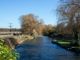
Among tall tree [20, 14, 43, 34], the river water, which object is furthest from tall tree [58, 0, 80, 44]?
tall tree [20, 14, 43, 34]

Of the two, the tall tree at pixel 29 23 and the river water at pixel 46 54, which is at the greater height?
the tall tree at pixel 29 23

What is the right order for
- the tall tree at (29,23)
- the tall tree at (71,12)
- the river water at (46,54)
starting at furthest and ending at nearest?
1. the tall tree at (29,23)
2. the tall tree at (71,12)
3. the river water at (46,54)

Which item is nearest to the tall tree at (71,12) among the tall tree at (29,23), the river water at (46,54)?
the river water at (46,54)

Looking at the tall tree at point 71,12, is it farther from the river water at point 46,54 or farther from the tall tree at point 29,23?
the tall tree at point 29,23

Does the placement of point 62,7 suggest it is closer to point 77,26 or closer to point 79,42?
point 77,26

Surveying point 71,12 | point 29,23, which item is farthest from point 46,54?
point 29,23

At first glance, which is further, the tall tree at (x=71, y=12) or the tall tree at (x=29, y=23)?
the tall tree at (x=29, y=23)

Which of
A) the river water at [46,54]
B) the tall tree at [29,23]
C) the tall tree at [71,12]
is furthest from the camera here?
the tall tree at [29,23]

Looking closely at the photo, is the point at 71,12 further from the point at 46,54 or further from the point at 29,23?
the point at 29,23

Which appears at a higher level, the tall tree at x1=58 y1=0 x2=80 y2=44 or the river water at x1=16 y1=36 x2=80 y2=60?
the tall tree at x1=58 y1=0 x2=80 y2=44

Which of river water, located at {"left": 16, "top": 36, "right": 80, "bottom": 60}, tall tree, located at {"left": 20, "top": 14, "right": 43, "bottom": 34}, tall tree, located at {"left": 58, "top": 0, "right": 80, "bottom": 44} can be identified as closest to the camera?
river water, located at {"left": 16, "top": 36, "right": 80, "bottom": 60}

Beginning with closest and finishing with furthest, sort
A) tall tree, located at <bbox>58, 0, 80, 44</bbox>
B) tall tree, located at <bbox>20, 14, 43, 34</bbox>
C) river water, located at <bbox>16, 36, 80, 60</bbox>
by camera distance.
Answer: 1. river water, located at <bbox>16, 36, 80, 60</bbox>
2. tall tree, located at <bbox>58, 0, 80, 44</bbox>
3. tall tree, located at <bbox>20, 14, 43, 34</bbox>

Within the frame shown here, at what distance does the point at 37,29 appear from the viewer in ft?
500

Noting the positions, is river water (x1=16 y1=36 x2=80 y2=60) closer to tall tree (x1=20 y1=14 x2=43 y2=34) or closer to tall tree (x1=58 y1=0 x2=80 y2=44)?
tall tree (x1=58 y1=0 x2=80 y2=44)
